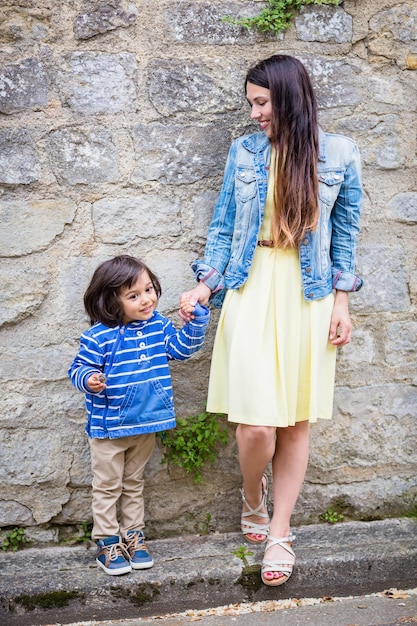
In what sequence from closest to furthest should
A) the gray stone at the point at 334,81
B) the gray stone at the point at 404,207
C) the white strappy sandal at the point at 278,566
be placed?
the white strappy sandal at the point at 278,566, the gray stone at the point at 334,81, the gray stone at the point at 404,207

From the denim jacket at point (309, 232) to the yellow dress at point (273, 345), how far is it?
0.15ft

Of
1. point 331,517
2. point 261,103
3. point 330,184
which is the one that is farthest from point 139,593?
point 261,103

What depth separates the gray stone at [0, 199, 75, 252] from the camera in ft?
9.64

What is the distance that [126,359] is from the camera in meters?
2.78

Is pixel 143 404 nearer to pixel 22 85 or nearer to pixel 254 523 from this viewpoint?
pixel 254 523

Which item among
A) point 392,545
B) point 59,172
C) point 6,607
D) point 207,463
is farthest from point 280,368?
point 6,607

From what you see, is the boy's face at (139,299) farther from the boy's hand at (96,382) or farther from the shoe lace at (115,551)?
the shoe lace at (115,551)

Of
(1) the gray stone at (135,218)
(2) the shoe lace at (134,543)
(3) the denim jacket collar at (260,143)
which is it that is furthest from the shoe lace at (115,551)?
(3) the denim jacket collar at (260,143)

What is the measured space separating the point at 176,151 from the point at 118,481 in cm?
A: 129

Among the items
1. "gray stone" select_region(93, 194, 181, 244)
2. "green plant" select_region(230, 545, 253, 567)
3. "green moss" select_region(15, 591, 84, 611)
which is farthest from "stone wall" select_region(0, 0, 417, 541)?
"green moss" select_region(15, 591, 84, 611)

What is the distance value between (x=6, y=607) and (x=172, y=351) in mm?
1092

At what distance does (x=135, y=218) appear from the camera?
3023 millimetres

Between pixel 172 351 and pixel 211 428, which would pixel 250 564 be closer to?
pixel 211 428

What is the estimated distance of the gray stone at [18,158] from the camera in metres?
2.91
